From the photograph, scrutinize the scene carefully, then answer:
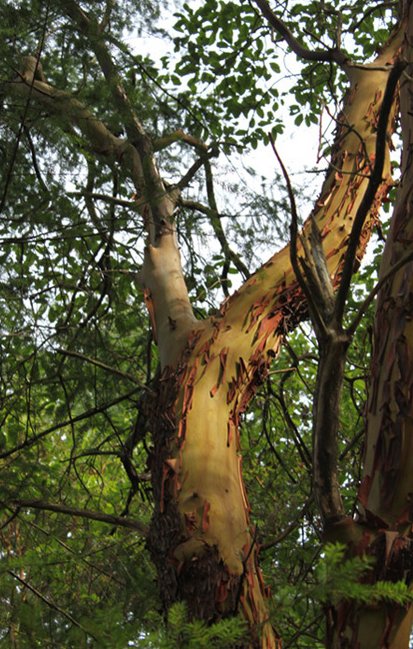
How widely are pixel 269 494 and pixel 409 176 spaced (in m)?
2.56

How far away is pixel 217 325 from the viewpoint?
3707 mm

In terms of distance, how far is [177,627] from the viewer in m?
1.76

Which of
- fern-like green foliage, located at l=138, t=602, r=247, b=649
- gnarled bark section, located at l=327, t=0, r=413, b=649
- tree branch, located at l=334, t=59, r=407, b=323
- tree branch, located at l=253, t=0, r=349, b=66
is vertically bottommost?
fern-like green foliage, located at l=138, t=602, r=247, b=649

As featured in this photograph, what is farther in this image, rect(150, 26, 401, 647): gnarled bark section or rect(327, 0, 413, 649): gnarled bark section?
rect(150, 26, 401, 647): gnarled bark section

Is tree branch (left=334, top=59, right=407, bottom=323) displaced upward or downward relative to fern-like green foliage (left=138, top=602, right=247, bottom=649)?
upward

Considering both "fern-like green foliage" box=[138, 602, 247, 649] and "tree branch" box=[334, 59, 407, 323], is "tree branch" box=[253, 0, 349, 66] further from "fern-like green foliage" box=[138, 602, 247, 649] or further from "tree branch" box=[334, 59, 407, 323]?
"fern-like green foliage" box=[138, 602, 247, 649]

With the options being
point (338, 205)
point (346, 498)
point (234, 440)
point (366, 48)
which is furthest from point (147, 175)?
point (366, 48)

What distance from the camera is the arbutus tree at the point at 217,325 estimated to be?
8.21 feet

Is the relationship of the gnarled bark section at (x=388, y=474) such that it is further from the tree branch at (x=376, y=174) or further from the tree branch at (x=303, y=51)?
the tree branch at (x=303, y=51)

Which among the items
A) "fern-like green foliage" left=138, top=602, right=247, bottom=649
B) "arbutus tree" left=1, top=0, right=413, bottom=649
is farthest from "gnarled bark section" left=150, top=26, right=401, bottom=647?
"fern-like green foliage" left=138, top=602, right=247, bottom=649

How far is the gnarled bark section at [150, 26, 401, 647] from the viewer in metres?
3.00

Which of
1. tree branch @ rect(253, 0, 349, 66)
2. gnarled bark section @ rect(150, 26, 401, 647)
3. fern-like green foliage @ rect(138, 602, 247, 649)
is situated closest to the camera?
fern-like green foliage @ rect(138, 602, 247, 649)

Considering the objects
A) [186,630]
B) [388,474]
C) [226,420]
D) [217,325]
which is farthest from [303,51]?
[186,630]

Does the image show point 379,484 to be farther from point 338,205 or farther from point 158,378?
point 338,205
